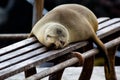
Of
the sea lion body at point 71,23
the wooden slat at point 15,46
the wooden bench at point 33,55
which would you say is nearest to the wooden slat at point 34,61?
the wooden bench at point 33,55

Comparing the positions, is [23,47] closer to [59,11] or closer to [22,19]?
[59,11]

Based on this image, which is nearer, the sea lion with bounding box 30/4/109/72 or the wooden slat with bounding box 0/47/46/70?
→ the wooden slat with bounding box 0/47/46/70

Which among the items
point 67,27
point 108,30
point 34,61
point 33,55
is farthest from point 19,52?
point 108,30

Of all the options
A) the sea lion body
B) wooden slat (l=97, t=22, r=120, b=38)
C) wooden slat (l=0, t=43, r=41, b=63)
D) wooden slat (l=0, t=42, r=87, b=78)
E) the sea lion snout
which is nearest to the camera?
wooden slat (l=0, t=42, r=87, b=78)

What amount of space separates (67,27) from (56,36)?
0.19m

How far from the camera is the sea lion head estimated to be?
4.03 metres

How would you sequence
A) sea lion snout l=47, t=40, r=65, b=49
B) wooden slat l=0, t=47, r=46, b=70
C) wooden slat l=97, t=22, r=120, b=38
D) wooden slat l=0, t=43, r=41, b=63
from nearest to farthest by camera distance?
wooden slat l=0, t=47, r=46, b=70 < wooden slat l=0, t=43, r=41, b=63 < sea lion snout l=47, t=40, r=65, b=49 < wooden slat l=97, t=22, r=120, b=38

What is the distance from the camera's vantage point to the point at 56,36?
4.06 meters

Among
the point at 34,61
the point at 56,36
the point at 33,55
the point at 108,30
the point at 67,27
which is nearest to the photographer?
the point at 34,61

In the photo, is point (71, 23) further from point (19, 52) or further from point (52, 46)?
point (19, 52)

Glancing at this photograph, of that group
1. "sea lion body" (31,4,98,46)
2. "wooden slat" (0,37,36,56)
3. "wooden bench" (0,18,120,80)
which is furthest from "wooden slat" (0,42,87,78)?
"wooden slat" (0,37,36,56)

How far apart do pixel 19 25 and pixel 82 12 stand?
4.91 feet

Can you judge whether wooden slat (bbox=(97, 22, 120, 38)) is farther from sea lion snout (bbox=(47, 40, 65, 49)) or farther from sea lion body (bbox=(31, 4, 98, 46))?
sea lion snout (bbox=(47, 40, 65, 49))

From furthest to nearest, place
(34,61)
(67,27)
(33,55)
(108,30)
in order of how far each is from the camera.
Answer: (108,30)
(67,27)
(33,55)
(34,61)
